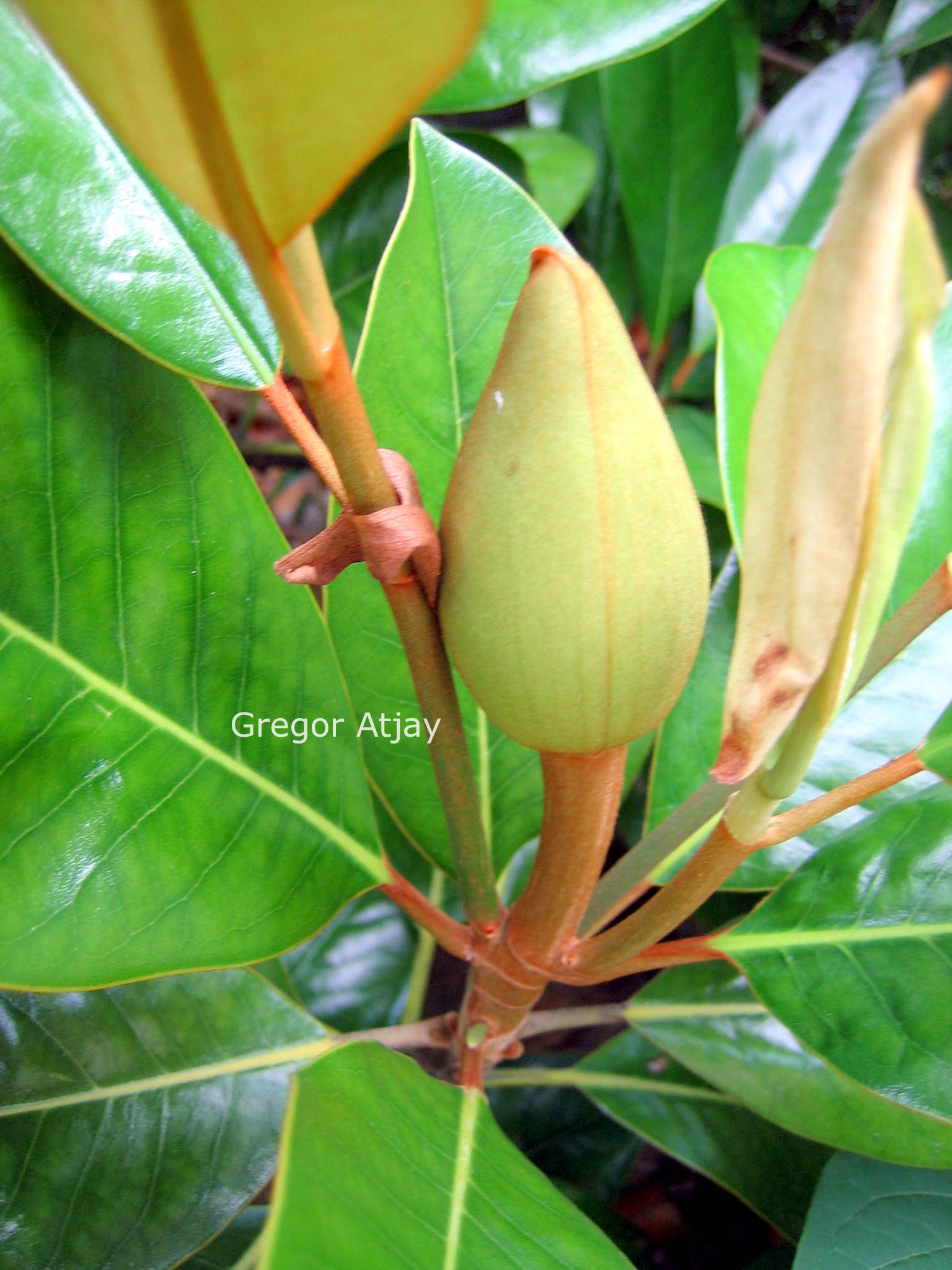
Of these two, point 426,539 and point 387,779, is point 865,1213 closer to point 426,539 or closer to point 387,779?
point 387,779

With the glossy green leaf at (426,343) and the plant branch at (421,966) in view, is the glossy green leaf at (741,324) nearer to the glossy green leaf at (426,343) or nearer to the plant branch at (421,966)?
the glossy green leaf at (426,343)

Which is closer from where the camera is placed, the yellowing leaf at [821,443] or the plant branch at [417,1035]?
the yellowing leaf at [821,443]

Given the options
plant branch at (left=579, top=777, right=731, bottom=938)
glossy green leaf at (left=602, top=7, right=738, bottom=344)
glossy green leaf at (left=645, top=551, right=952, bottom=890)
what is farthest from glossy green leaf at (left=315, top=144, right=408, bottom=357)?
plant branch at (left=579, top=777, right=731, bottom=938)

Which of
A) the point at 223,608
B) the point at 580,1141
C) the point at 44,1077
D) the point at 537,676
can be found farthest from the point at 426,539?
the point at 580,1141

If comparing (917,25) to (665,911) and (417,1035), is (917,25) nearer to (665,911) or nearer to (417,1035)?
(665,911)

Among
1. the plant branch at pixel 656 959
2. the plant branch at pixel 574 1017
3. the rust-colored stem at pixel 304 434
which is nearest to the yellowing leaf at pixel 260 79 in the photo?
the rust-colored stem at pixel 304 434

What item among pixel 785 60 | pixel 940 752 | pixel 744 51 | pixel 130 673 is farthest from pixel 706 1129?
pixel 785 60

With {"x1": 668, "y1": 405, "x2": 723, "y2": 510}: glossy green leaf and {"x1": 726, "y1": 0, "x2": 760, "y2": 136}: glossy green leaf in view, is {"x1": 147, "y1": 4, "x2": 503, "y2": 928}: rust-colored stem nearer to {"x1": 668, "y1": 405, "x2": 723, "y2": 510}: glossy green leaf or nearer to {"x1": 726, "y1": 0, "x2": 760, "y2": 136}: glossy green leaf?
{"x1": 668, "y1": 405, "x2": 723, "y2": 510}: glossy green leaf
